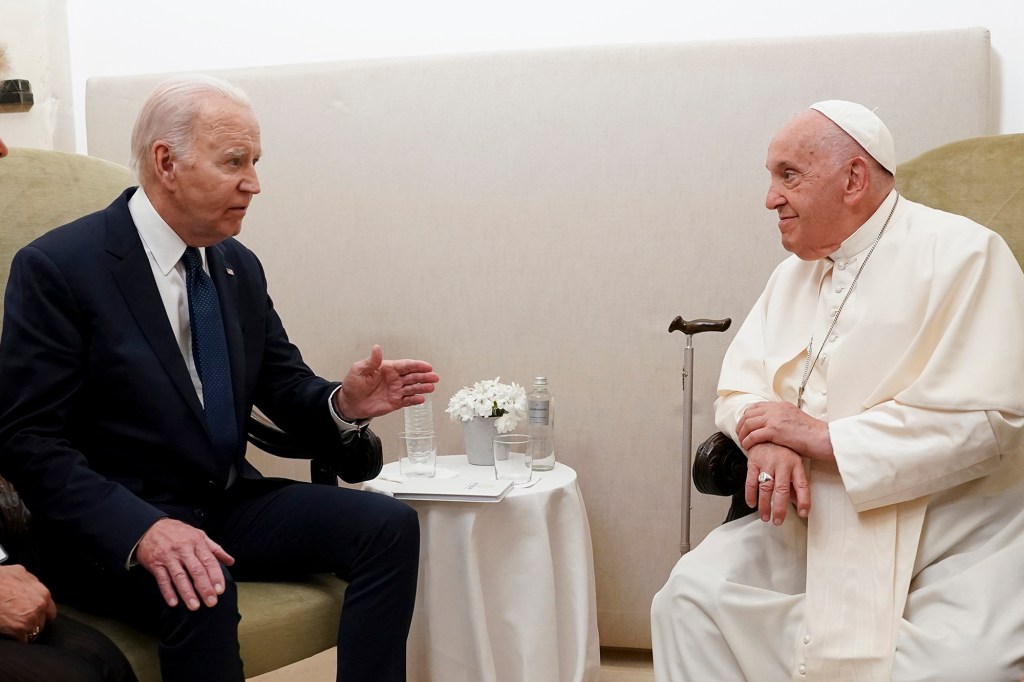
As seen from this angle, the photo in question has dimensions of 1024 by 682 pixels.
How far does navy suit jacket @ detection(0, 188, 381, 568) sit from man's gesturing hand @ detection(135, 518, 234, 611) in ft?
0.14

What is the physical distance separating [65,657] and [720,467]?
141 cm

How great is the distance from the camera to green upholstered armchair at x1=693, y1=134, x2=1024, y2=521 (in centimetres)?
272

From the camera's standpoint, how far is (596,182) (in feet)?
11.4

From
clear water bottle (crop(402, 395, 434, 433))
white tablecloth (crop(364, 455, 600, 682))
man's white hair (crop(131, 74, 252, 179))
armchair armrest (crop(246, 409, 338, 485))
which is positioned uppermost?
man's white hair (crop(131, 74, 252, 179))

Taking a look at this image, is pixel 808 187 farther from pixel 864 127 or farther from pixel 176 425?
pixel 176 425

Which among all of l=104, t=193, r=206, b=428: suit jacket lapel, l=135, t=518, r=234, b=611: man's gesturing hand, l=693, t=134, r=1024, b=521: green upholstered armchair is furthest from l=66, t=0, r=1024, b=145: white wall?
l=135, t=518, r=234, b=611: man's gesturing hand

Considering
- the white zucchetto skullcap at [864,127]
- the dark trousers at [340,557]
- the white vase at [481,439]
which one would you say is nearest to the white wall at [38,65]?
the white vase at [481,439]

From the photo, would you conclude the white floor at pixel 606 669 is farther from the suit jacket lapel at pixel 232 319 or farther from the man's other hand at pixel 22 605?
the man's other hand at pixel 22 605

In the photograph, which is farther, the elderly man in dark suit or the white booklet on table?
the white booklet on table

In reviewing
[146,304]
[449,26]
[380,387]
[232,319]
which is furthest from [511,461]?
[449,26]

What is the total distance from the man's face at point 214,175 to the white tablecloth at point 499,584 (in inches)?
35.3

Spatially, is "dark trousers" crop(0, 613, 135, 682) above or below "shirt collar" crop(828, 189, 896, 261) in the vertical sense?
below

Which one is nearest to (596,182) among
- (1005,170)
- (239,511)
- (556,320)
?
(556,320)

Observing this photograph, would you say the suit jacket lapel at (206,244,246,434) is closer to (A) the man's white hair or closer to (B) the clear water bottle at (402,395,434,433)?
(A) the man's white hair
